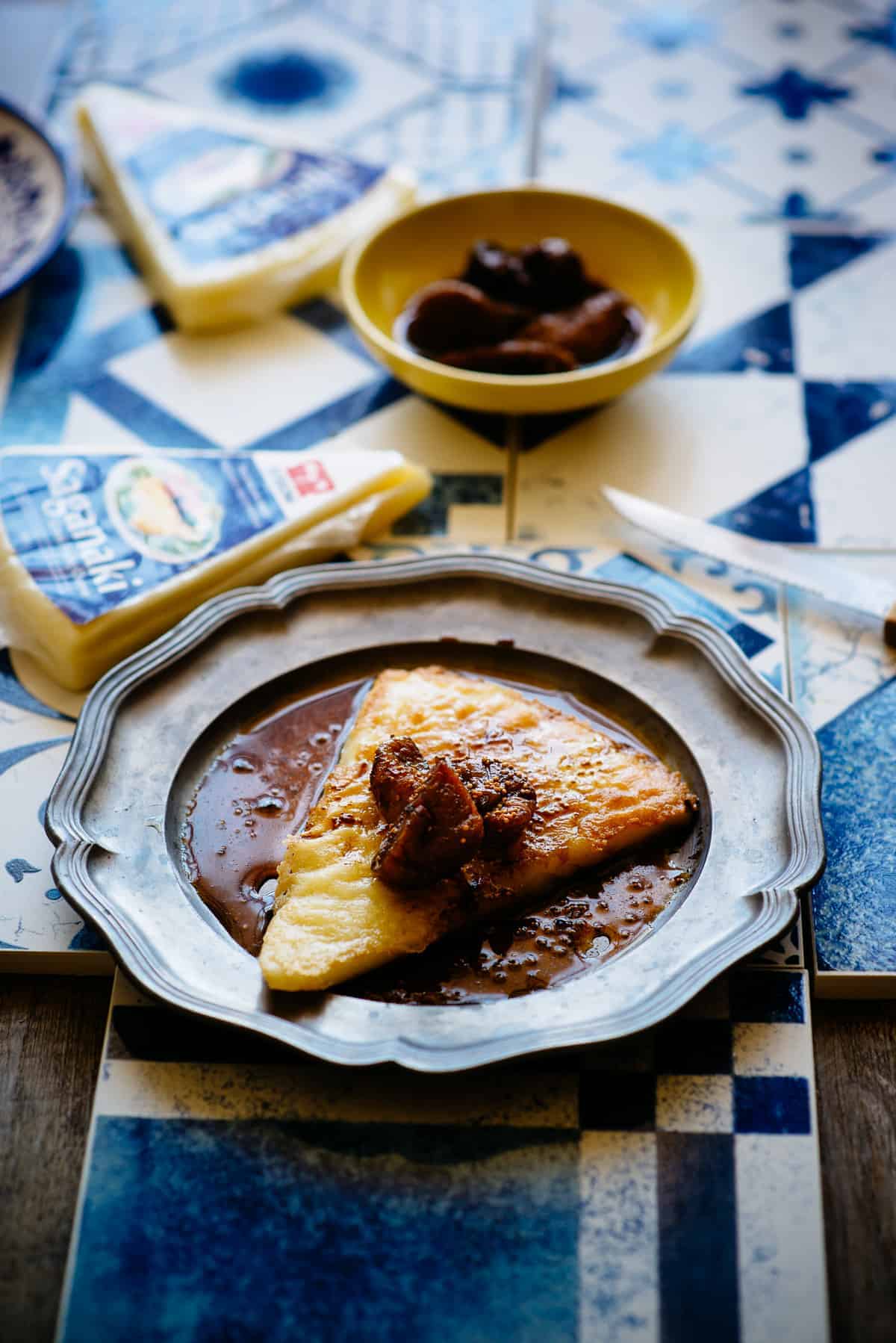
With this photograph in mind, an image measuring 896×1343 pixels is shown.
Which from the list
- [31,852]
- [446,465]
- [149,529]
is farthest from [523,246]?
[31,852]

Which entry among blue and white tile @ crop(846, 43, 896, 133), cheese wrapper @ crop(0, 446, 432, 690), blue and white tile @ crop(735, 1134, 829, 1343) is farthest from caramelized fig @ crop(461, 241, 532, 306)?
blue and white tile @ crop(735, 1134, 829, 1343)

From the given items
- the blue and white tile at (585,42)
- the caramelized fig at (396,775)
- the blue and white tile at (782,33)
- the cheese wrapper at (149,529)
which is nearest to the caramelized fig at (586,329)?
the cheese wrapper at (149,529)

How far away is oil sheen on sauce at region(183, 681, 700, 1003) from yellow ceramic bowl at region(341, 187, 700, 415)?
17.9 inches

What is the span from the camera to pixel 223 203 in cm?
200

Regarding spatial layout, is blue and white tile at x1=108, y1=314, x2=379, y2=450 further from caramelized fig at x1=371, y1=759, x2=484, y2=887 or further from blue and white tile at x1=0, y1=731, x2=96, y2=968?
caramelized fig at x1=371, y1=759, x2=484, y2=887

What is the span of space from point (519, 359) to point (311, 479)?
0.32 m

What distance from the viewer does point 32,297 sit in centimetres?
201

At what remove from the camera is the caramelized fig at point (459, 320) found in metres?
1.69

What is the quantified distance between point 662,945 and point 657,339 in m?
0.91

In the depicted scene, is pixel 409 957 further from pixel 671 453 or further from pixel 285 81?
pixel 285 81

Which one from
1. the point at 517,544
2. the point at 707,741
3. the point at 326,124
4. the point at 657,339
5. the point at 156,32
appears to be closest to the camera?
the point at 707,741

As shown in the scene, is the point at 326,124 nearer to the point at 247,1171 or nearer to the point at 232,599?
the point at 232,599

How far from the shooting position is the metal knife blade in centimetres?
145

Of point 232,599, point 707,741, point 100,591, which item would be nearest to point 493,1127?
point 707,741
